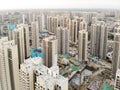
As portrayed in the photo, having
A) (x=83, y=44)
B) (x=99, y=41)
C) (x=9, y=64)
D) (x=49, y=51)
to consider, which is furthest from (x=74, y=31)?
(x=9, y=64)

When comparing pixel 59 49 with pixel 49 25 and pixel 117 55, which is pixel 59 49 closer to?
pixel 117 55

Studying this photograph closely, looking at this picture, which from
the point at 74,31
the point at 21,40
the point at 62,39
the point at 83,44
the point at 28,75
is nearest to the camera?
the point at 28,75

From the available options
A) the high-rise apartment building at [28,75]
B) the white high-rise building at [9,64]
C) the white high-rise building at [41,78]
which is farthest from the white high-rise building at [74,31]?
the high-rise apartment building at [28,75]

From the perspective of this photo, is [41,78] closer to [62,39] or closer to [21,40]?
[21,40]

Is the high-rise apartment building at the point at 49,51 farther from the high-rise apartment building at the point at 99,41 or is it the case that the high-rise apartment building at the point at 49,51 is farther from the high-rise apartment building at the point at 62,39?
the high-rise apartment building at the point at 99,41

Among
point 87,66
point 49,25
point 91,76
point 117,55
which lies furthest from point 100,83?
point 49,25

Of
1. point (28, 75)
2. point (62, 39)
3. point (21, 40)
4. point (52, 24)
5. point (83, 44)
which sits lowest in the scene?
point (83, 44)

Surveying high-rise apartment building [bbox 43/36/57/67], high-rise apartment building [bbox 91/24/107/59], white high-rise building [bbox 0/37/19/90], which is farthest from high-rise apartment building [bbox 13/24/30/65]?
high-rise apartment building [bbox 91/24/107/59]
